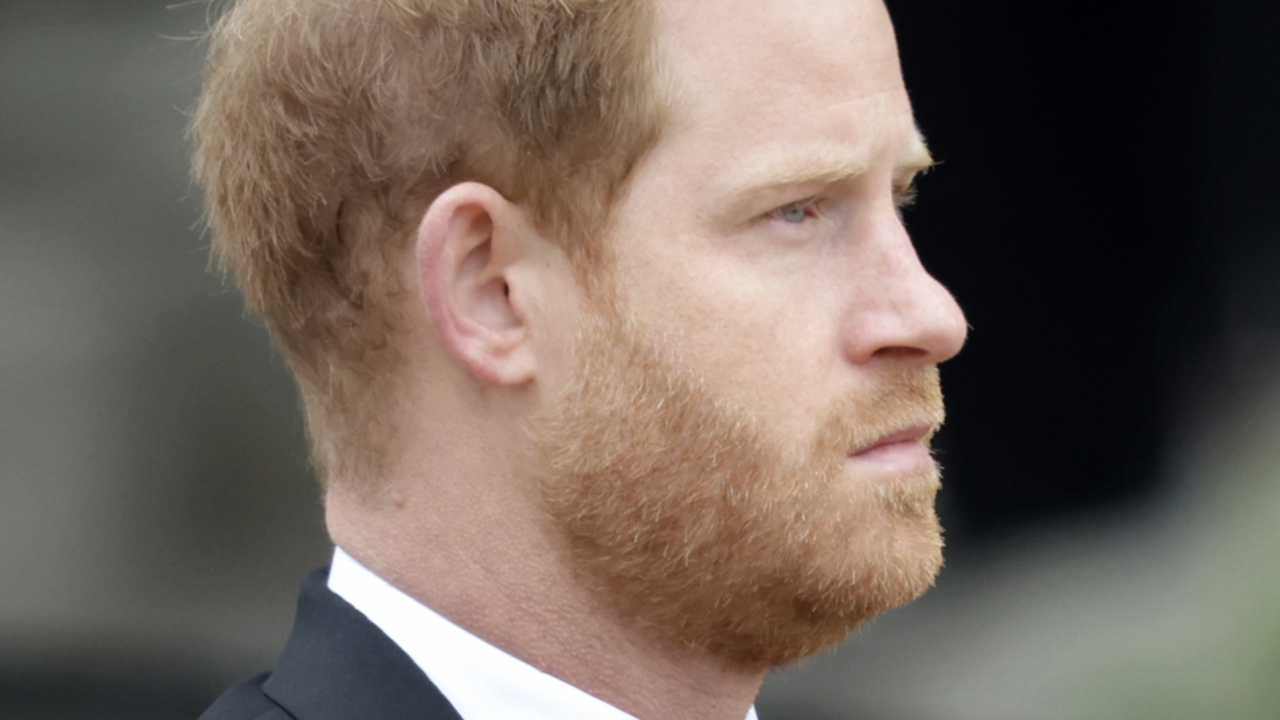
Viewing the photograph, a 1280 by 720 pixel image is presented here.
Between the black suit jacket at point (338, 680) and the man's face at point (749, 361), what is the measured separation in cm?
29

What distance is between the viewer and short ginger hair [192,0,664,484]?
1.93 metres

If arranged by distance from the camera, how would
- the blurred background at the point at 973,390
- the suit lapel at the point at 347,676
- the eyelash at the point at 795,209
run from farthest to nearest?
the blurred background at the point at 973,390, the eyelash at the point at 795,209, the suit lapel at the point at 347,676

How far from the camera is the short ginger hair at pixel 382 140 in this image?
6.34 feet

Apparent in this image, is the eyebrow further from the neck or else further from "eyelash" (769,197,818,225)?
the neck

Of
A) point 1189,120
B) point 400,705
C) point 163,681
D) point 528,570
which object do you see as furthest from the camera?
point 1189,120

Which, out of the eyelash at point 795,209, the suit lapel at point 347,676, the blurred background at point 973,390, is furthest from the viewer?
the blurred background at point 973,390

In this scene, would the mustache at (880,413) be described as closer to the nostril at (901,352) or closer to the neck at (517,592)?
the nostril at (901,352)

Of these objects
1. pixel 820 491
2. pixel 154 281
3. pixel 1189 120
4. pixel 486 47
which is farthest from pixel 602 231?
pixel 1189 120

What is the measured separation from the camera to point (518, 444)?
6.44ft

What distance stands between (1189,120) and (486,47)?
337 cm

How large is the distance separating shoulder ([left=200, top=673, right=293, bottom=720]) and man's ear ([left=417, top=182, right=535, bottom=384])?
53 cm

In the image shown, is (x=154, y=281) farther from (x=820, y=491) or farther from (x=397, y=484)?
(x=820, y=491)

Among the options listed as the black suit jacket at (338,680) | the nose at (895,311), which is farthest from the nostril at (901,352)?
the black suit jacket at (338,680)

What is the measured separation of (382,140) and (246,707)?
0.82m
